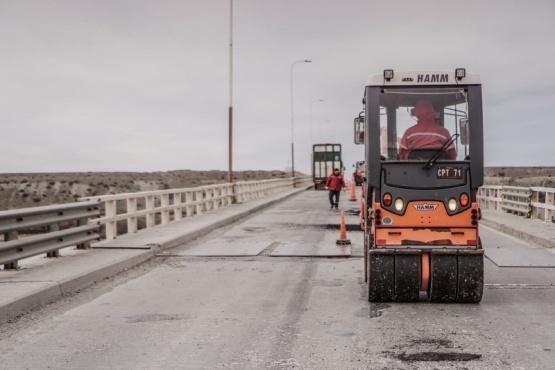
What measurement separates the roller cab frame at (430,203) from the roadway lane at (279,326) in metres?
0.29

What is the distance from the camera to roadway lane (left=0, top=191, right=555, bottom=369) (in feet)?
19.2

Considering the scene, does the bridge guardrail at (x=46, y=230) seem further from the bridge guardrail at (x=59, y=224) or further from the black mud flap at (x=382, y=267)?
the black mud flap at (x=382, y=267)

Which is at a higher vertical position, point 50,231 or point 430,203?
point 430,203

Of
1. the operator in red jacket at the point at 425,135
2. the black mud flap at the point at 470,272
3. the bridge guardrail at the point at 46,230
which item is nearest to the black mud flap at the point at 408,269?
the black mud flap at the point at 470,272

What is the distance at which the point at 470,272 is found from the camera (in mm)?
8180

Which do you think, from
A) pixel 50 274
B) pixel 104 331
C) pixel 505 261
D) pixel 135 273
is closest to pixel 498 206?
pixel 505 261

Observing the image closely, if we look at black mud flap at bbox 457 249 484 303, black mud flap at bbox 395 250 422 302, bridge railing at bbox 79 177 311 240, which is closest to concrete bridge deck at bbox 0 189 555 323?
bridge railing at bbox 79 177 311 240

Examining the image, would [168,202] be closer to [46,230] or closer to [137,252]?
[137,252]

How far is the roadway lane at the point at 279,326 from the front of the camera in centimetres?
587

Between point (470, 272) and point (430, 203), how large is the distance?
949 mm

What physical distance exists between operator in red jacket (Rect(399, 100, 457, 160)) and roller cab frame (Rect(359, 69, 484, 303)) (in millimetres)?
55

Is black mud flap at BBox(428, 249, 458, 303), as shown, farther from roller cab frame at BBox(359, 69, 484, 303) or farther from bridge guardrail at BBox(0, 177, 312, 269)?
bridge guardrail at BBox(0, 177, 312, 269)

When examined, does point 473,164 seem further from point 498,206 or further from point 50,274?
point 498,206

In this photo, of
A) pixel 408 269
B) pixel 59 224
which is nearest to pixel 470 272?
pixel 408 269
